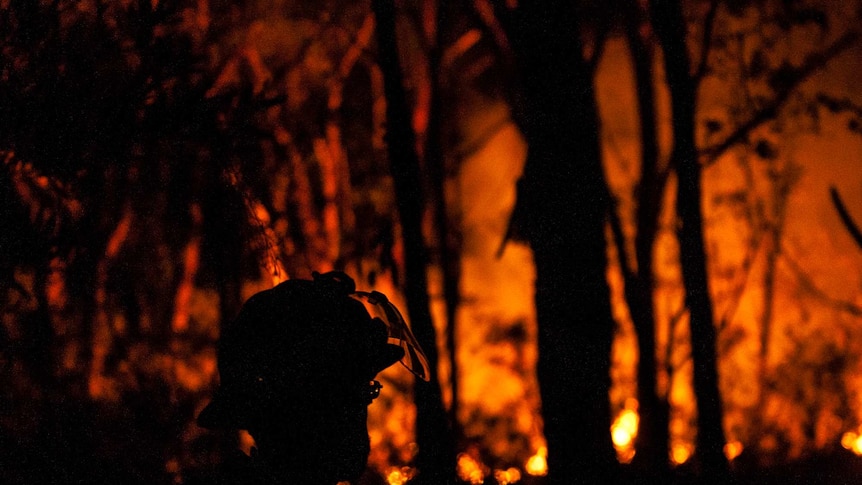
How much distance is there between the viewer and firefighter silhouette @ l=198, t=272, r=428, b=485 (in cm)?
279

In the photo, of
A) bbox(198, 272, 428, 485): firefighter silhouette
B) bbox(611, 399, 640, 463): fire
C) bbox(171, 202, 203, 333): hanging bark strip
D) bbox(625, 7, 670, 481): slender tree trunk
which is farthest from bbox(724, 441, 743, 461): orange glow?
bbox(198, 272, 428, 485): firefighter silhouette

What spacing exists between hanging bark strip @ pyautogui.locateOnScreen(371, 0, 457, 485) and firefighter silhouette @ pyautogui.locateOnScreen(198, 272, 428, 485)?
15.9ft

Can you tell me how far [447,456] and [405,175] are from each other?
3252mm

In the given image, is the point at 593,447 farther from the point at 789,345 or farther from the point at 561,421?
the point at 789,345

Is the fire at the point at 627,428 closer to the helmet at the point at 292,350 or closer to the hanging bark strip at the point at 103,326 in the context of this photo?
the hanging bark strip at the point at 103,326

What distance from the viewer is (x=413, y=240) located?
8305 mm

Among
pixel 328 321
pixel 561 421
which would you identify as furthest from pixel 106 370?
pixel 328 321

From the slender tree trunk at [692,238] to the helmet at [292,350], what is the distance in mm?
5605

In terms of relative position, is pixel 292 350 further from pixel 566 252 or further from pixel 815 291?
pixel 815 291

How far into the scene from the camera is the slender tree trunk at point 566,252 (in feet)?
16.8

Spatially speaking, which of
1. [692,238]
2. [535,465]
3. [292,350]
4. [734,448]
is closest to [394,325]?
[292,350]

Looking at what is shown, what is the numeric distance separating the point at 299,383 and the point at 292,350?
0.12m

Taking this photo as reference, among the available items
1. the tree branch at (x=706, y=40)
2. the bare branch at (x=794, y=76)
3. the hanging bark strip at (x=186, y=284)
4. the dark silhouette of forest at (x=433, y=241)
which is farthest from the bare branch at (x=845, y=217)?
the hanging bark strip at (x=186, y=284)

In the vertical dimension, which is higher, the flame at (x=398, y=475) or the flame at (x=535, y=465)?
the flame at (x=535, y=465)
